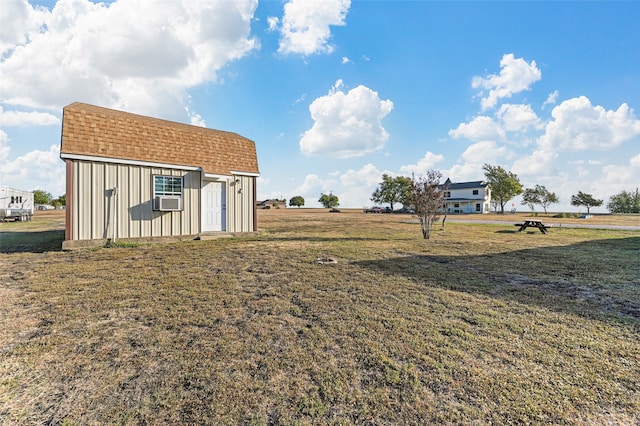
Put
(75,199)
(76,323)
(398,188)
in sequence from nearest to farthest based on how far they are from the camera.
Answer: (76,323) < (75,199) < (398,188)

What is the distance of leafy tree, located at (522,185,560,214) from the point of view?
2175 inches

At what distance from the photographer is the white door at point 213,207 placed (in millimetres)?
11586

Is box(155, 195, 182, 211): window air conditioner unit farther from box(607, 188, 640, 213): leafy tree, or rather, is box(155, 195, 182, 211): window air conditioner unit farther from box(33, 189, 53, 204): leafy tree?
box(607, 188, 640, 213): leafy tree

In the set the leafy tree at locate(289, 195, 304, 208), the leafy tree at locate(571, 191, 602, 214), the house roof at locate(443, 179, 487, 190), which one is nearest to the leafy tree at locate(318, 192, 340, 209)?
the leafy tree at locate(289, 195, 304, 208)

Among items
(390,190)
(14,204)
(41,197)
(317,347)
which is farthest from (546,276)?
(41,197)

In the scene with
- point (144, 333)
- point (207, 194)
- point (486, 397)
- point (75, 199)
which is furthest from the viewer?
point (207, 194)

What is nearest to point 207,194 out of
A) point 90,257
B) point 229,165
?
point 229,165

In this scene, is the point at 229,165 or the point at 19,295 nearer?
the point at 19,295

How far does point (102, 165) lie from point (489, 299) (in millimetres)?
11326

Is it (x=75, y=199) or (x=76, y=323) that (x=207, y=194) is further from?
(x=76, y=323)

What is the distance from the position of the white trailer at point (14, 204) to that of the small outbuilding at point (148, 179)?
58.5 ft

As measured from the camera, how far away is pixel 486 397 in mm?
2312

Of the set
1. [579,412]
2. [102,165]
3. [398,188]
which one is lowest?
[579,412]

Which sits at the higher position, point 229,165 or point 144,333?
point 229,165
